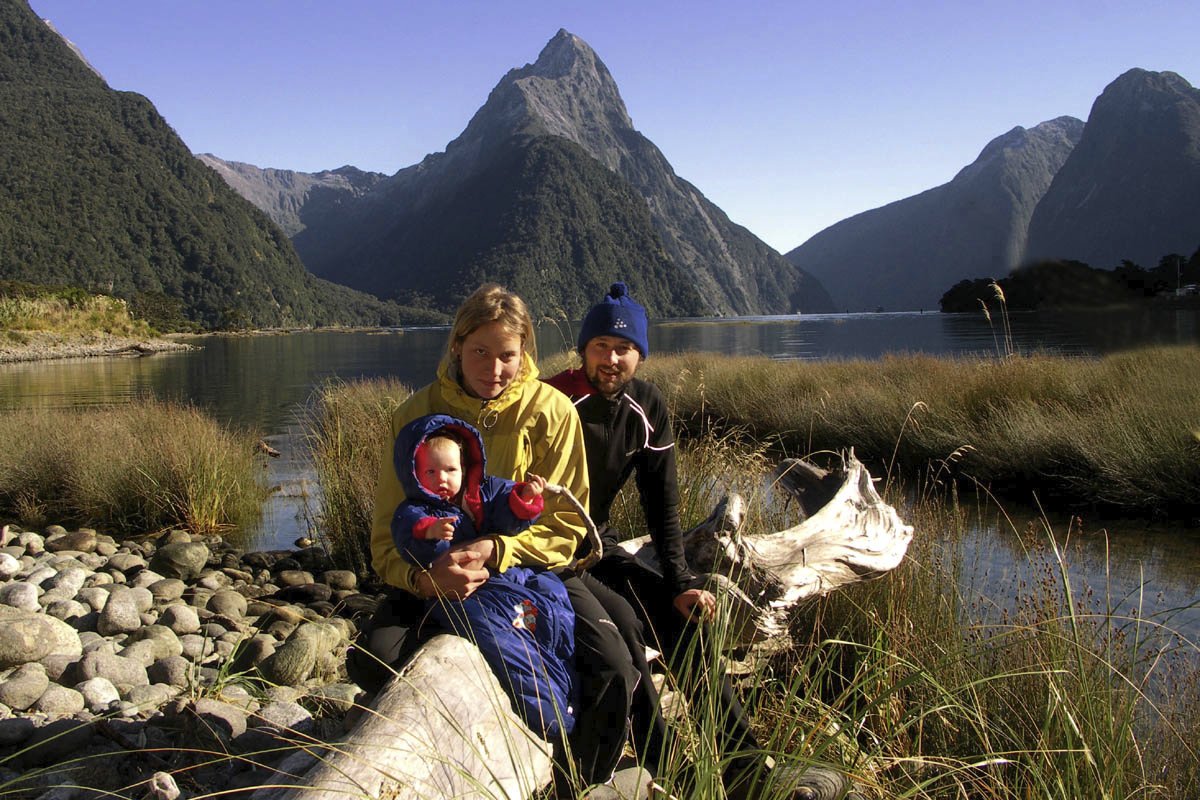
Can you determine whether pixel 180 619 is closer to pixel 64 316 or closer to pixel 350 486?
pixel 350 486

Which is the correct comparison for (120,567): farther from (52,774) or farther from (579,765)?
(579,765)

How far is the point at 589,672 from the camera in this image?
2.08m

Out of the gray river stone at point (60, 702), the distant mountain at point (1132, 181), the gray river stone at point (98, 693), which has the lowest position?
the gray river stone at point (98, 693)

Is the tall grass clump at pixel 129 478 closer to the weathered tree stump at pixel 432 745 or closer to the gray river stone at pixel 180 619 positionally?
the gray river stone at pixel 180 619

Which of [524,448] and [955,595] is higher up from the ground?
[524,448]

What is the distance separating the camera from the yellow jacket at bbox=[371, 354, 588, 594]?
218 cm

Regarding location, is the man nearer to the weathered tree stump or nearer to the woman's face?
the woman's face

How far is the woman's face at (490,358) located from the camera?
2.30 metres

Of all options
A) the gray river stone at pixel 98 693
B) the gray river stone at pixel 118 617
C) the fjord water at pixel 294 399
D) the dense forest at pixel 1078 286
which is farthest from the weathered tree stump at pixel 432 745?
the dense forest at pixel 1078 286

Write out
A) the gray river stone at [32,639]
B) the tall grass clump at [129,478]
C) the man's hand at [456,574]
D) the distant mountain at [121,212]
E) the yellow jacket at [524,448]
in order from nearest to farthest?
the man's hand at [456,574]
the yellow jacket at [524,448]
the gray river stone at [32,639]
the tall grass clump at [129,478]
the distant mountain at [121,212]

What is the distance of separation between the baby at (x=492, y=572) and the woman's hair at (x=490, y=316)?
350 millimetres

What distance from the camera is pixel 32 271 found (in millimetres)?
99500

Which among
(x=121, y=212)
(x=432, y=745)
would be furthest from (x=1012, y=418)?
(x=121, y=212)

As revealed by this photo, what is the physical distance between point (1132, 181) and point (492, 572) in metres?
148
